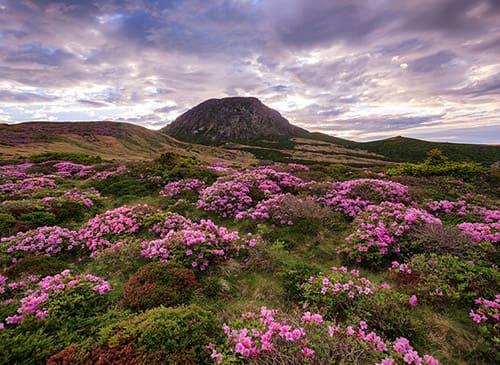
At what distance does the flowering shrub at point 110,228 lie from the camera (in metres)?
8.20

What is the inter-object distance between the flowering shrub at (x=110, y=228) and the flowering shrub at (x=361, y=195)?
8423mm

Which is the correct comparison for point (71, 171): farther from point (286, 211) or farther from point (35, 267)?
point (286, 211)

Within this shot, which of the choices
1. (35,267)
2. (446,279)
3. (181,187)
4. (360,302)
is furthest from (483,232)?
(181,187)

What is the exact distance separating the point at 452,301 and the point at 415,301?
751 millimetres

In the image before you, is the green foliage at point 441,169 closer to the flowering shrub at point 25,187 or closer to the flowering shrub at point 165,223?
the flowering shrub at point 165,223

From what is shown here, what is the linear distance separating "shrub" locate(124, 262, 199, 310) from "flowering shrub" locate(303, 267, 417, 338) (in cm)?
282

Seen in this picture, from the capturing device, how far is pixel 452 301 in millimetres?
4867

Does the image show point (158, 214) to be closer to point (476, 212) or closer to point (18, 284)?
point (18, 284)

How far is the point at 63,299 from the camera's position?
4.87 metres

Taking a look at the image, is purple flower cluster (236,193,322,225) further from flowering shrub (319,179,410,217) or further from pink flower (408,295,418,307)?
pink flower (408,295,418,307)

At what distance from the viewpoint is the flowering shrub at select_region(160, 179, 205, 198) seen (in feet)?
47.0

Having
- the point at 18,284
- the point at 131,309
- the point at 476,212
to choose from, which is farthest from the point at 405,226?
the point at 18,284

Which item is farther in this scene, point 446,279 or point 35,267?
point 35,267

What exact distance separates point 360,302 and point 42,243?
32.7 ft
